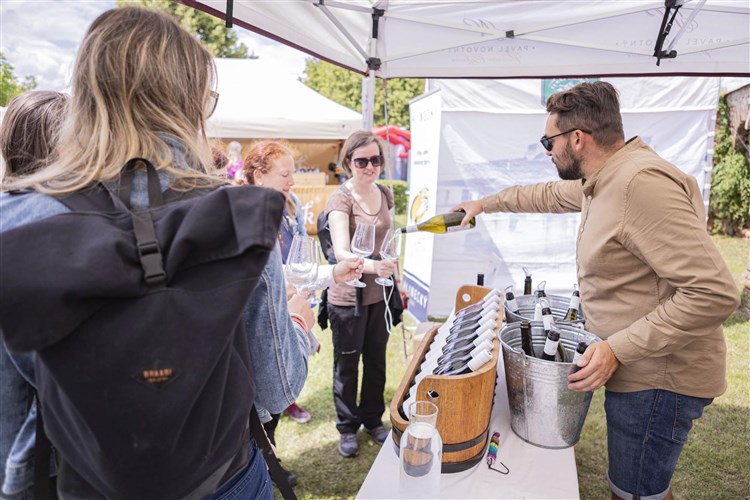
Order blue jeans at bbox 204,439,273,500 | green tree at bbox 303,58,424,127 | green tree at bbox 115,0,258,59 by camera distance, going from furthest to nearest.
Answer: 1. green tree at bbox 115,0,258,59
2. green tree at bbox 303,58,424,127
3. blue jeans at bbox 204,439,273,500

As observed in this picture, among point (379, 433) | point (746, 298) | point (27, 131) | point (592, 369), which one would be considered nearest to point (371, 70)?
point (27, 131)

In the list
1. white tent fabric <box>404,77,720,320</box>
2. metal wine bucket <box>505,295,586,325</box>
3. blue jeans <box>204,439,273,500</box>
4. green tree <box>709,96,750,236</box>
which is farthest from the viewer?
green tree <box>709,96,750,236</box>

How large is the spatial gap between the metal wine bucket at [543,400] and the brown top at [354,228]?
1415 mm

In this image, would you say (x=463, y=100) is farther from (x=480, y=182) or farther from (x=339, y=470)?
(x=339, y=470)

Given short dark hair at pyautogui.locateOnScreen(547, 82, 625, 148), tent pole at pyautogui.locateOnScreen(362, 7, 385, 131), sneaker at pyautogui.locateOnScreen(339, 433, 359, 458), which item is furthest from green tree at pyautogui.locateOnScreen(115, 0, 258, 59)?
short dark hair at pyautogui.locateOnScreen(547, 82, 625, 148)

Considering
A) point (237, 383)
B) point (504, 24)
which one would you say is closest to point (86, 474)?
point (237, 383)

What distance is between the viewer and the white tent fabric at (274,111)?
9.80 meters

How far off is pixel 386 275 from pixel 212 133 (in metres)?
1.55

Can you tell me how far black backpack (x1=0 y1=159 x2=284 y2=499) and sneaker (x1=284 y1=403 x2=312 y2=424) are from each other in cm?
299

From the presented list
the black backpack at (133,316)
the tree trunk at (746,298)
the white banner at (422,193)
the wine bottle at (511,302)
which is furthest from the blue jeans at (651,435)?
the tree trunk at (746,298)

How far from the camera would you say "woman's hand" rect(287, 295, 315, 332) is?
4.39 feet

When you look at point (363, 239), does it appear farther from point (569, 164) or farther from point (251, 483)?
point (251, 483)

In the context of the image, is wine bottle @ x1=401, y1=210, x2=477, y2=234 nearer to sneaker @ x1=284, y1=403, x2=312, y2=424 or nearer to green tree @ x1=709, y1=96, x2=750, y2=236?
sneaker @ x1=284, y1=403, x2=312, y2=424

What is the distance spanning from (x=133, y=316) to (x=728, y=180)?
10.7 m
